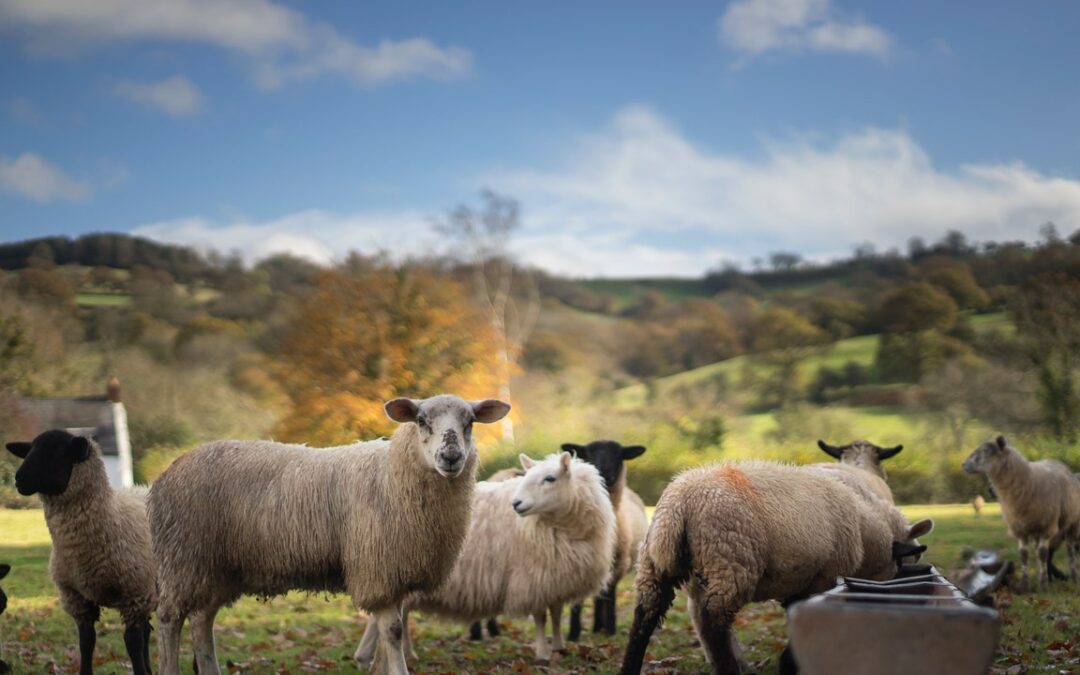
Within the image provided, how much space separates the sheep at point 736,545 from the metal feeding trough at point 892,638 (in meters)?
2.44

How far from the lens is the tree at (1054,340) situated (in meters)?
23.2

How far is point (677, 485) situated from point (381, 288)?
58.1ft

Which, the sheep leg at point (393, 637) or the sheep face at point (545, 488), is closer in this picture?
the sheep leg at point (393, 637)

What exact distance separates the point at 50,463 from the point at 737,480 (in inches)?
202

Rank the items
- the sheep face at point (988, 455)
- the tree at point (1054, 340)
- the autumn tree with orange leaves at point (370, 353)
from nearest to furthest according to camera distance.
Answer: the sheep face at point (988, 455) < the autumn tree with orange leaves at point (370, 353) < the tree at point (1054, 340)

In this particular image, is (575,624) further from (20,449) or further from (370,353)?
(370,353)

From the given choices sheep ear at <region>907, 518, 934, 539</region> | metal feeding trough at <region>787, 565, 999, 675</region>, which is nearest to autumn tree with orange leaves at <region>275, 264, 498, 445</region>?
sheep ear at <region>907, 518, 934, 539</region>

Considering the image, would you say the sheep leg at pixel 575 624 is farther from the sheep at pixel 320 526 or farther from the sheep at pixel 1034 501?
the sheep at pixel 1034 501

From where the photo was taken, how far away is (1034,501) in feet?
42.1

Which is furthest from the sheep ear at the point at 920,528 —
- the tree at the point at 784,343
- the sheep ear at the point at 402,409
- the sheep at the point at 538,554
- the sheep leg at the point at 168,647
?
the tree at the point at 784,343

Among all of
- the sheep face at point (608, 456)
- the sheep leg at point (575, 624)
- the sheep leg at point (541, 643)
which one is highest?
the sheep face at point (608, 456)

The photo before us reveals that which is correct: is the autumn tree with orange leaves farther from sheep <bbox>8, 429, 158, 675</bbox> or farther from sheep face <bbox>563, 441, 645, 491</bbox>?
sheep <bbox>8, 429, 158, 675</bbox>

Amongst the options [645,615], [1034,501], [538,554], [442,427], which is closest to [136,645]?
[442,427]

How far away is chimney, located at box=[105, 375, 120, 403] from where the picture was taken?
781 inches
